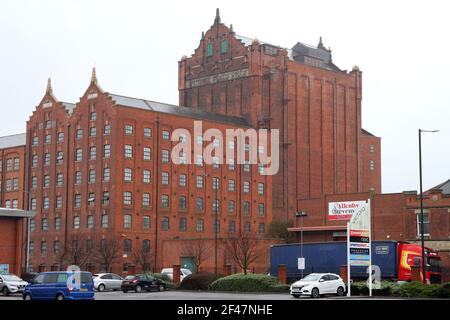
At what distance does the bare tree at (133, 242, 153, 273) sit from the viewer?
78.9 m

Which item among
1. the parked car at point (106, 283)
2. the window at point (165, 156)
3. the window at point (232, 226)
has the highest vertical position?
Result: the window at point (165, 156)

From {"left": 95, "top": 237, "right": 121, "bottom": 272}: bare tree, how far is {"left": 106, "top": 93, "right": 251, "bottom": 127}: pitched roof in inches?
638

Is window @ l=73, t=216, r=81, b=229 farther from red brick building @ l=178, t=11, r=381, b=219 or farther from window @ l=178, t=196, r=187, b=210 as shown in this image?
red brick building @ l=178, t=11, r=381, b=219

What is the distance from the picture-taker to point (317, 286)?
127ft

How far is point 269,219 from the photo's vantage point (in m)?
94.8

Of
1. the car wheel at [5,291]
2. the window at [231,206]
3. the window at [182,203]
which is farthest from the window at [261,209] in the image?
the car wheel at [5,291]

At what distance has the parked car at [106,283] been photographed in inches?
2114

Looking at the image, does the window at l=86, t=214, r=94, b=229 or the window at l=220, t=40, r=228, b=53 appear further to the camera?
the window at l=220, t=40, r=228, b=53

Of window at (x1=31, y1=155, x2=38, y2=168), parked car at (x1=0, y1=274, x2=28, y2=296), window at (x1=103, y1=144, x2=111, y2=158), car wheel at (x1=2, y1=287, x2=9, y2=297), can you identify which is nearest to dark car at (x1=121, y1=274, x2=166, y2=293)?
parked car at (x1=0, y1=274, x2=28, y2=296)

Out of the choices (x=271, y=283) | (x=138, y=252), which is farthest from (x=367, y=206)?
(x=138, y=252)

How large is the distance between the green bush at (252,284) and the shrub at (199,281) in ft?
6.91

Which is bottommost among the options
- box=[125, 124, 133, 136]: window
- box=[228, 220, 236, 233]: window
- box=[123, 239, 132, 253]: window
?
box=[123, 239, 132, 253]: window

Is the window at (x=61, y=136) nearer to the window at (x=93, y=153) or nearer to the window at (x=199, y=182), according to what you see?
the window at (x=93, y=153)
